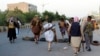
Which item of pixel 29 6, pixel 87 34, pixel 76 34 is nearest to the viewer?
pixel 76 34

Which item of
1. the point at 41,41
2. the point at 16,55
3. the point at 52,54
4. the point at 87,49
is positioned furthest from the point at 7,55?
the point at 41,41

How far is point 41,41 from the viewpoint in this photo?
1864 cm

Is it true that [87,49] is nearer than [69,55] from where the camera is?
No

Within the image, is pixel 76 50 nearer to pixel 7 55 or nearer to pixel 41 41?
pixel 7 55

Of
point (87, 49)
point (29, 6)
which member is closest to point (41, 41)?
point (87, 49)

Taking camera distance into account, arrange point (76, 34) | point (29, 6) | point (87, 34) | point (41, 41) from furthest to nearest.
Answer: point (29, 6)
point (41, 41)
point (87, 34)
point (76, 34)

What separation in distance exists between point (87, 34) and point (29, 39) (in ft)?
21.0

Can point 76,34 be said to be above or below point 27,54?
above

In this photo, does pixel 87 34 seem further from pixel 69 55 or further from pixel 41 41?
pixel 41 41

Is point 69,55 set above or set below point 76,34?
below

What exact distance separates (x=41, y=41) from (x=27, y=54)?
6298 millimetres

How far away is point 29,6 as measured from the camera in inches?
6201

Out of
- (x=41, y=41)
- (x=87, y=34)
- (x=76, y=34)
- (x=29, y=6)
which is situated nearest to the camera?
(x=76, y=34)

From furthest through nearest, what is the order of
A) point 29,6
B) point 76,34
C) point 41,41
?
point 29,6 < point 41,41 < point 76,34
